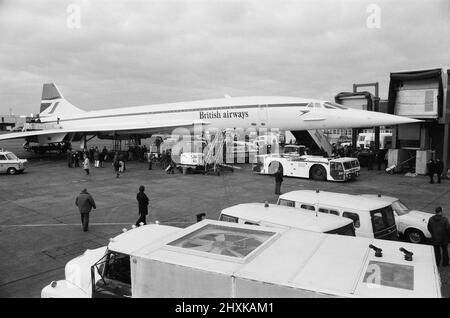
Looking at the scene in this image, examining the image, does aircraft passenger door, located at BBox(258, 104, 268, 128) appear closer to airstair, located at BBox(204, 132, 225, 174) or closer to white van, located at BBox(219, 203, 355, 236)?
airstair, located at BBox(204, 132, 225, 174)

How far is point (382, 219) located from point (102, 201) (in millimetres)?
11402

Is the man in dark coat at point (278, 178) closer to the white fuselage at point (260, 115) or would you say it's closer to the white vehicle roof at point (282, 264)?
the white fuselage at point (260, 115)

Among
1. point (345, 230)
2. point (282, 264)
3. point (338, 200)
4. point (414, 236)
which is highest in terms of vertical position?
point (282, 264)

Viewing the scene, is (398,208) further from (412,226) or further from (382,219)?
(382,219)

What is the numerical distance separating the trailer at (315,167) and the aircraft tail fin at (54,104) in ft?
90.8

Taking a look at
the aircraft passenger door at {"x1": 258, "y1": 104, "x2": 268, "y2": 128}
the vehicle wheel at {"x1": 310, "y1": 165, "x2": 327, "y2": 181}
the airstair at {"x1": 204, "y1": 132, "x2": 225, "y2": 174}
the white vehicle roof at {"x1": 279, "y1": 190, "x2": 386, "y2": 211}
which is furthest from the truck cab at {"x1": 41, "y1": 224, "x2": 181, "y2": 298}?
the aircraft passenger door at {"x1": 258, "y1": 104, "x2": 268, "y2": 128}

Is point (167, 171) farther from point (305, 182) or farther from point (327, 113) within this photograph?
point (327, 113)

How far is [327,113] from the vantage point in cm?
2314

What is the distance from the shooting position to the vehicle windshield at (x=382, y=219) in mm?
8800

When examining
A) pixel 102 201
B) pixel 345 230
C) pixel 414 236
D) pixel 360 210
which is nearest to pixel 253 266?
pixel 345 230

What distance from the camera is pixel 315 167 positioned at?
2077cm

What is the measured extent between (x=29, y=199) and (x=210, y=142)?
43.4 ft

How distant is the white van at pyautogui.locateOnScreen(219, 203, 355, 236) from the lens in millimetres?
7323
